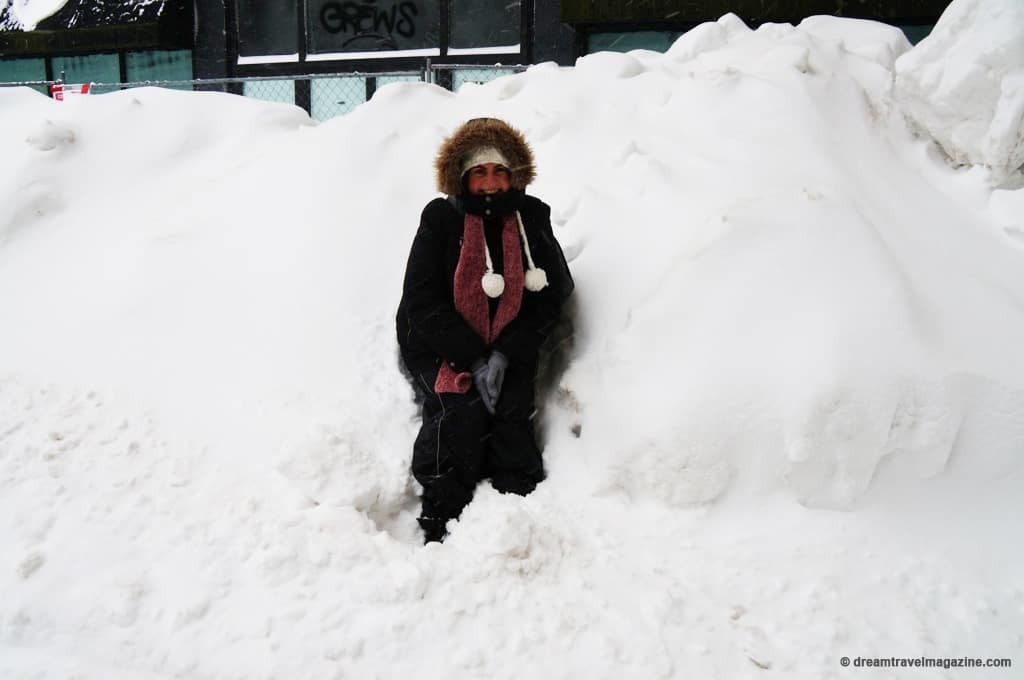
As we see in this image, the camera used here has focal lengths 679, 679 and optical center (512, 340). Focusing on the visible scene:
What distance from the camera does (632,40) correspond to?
8398 mm

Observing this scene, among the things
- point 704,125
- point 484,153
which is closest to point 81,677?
point 484,153

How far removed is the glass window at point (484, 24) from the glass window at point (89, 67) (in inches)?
218

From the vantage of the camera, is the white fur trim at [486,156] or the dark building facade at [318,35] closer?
the white fur trim at [486,156]

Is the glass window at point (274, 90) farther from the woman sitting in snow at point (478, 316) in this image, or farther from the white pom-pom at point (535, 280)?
the white pom-pom at point (535, 280)

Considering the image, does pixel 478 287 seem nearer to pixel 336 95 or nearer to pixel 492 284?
pixel 492 284

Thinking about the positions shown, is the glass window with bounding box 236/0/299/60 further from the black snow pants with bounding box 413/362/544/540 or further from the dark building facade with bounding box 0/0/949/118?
the black snow pants with bounding box 413/362/544/540

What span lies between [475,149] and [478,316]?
2.09 ft

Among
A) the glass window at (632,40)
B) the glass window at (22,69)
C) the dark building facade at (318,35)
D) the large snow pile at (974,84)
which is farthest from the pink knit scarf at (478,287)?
the glass window at (22,69)

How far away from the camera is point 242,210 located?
11.9 ft

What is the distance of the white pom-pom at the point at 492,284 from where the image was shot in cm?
256

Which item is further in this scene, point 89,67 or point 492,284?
point 89,67

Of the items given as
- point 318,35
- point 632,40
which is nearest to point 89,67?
point 318,35

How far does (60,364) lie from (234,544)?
4.72ft

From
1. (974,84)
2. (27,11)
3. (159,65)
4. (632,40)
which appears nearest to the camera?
(974,84)
